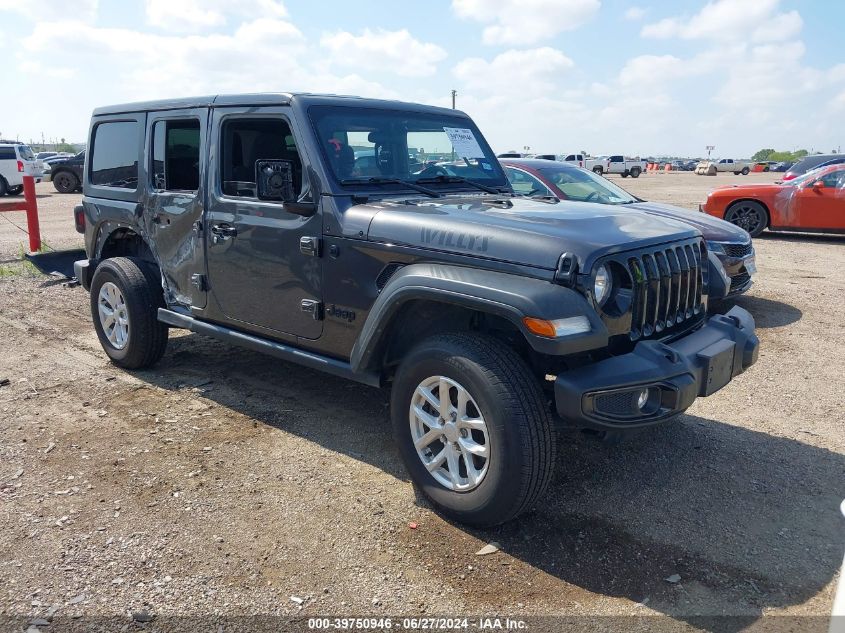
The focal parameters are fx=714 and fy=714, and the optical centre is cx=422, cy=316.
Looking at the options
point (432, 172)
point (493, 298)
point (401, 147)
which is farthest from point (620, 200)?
point (493, 298)

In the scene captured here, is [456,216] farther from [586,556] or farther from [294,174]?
[586,556]

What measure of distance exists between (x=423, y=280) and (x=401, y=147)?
1403mm

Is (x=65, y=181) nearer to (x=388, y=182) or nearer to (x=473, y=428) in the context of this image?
(x=388, y=182)

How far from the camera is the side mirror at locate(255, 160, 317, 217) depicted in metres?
3.88

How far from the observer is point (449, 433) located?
3.33m

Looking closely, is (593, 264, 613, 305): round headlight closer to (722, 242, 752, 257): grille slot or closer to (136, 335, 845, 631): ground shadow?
(136, 335, 845, 631): ground shadow

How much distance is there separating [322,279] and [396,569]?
1.63 m

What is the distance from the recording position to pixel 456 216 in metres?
3.54

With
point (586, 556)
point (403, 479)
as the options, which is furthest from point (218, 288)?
point (586, 556)

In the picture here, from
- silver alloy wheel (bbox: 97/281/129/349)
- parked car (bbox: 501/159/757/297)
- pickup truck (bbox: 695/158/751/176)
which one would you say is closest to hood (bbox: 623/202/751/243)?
parked car (bbox: 501/159/757/297)

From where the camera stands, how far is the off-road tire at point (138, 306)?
17.1 feet

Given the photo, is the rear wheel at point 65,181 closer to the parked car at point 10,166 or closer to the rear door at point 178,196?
the parked car at point 10,166

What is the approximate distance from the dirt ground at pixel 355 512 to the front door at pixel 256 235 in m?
0.76

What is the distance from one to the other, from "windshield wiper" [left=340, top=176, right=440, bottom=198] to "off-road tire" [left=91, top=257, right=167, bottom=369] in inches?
82.6
